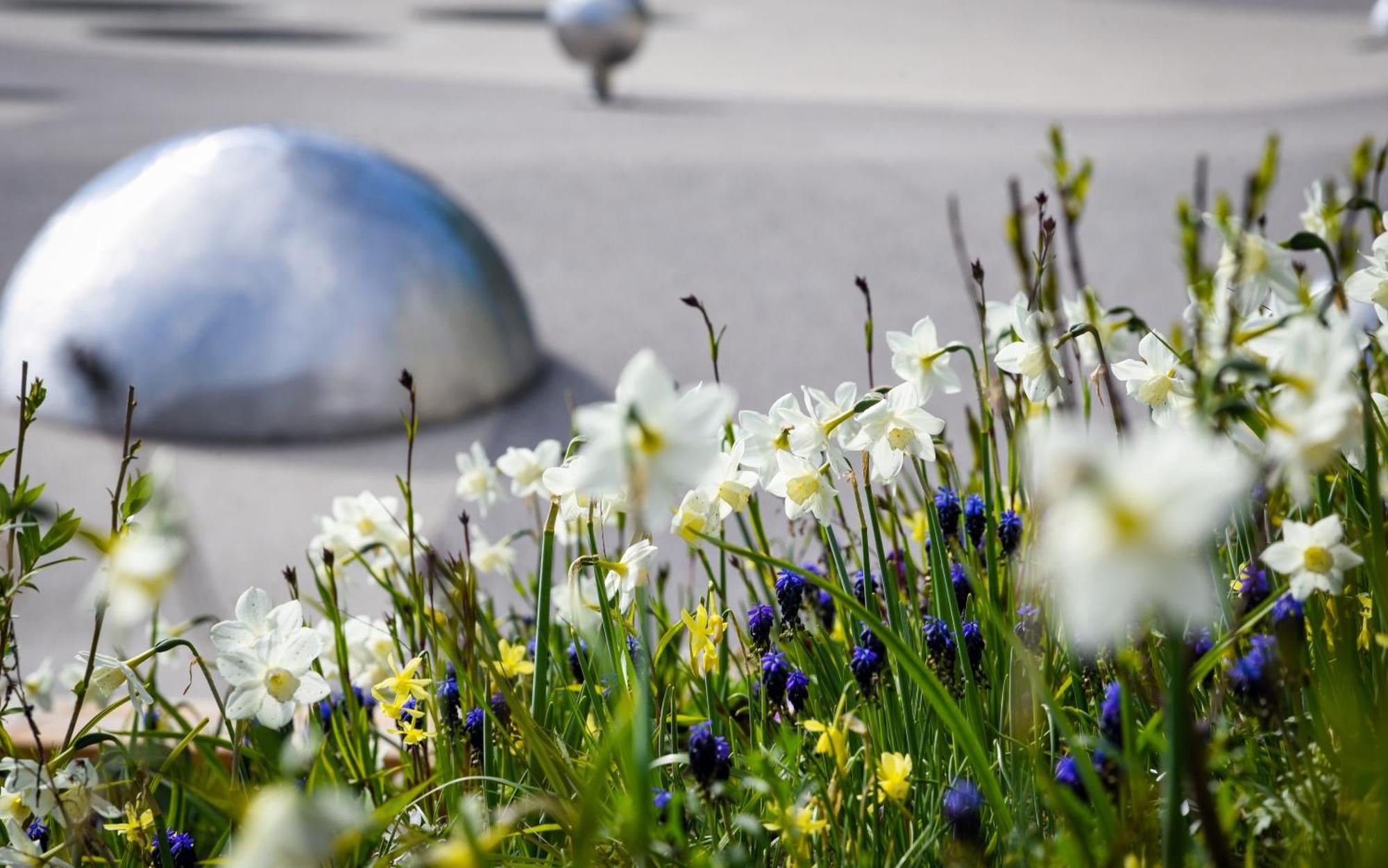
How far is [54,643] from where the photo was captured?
3463 millimetres

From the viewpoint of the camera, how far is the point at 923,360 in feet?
4.58

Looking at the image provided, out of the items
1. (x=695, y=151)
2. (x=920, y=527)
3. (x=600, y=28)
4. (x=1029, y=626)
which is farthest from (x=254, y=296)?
(x=600, y=28)

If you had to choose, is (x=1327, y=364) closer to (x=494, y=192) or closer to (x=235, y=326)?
(x=235, y=326)

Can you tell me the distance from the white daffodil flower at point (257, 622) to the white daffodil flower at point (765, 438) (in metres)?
0.46

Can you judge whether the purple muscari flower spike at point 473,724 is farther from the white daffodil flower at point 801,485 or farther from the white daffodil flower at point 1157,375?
the white daffodil flower at point 1157,375

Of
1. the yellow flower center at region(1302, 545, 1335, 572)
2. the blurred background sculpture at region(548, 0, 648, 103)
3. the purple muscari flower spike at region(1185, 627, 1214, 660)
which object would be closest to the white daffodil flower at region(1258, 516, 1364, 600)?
the yellow flower center at region(1302, 545, 1335, 572)

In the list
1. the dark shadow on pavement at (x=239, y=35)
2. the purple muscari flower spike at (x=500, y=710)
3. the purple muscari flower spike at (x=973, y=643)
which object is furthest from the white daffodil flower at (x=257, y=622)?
the dark shadow on pavement at (x=239, y=35)

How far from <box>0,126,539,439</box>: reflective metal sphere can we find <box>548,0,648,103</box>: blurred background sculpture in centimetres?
511

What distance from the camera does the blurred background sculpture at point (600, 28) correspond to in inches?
375

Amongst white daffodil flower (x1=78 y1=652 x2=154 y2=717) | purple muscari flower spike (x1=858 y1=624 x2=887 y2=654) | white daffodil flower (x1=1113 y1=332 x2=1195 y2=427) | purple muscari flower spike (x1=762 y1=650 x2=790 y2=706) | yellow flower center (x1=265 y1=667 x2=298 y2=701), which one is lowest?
purple muscari flower spike (x1=762 y1=650 x2=790 y2=706)

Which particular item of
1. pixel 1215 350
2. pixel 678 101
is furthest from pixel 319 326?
pixel 678 101

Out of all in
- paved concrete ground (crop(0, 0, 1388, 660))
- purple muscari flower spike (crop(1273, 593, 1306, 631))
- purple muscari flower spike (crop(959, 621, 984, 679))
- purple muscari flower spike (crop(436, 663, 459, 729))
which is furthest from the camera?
paved concrete ground (crop(0, 0, 1388, 660))

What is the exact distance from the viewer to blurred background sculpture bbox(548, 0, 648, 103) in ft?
31.3

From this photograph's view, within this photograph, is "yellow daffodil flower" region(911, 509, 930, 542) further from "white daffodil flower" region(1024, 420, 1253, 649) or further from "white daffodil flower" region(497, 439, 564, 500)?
"white daffodil flower" region(1024, 420, 1253, 649)
